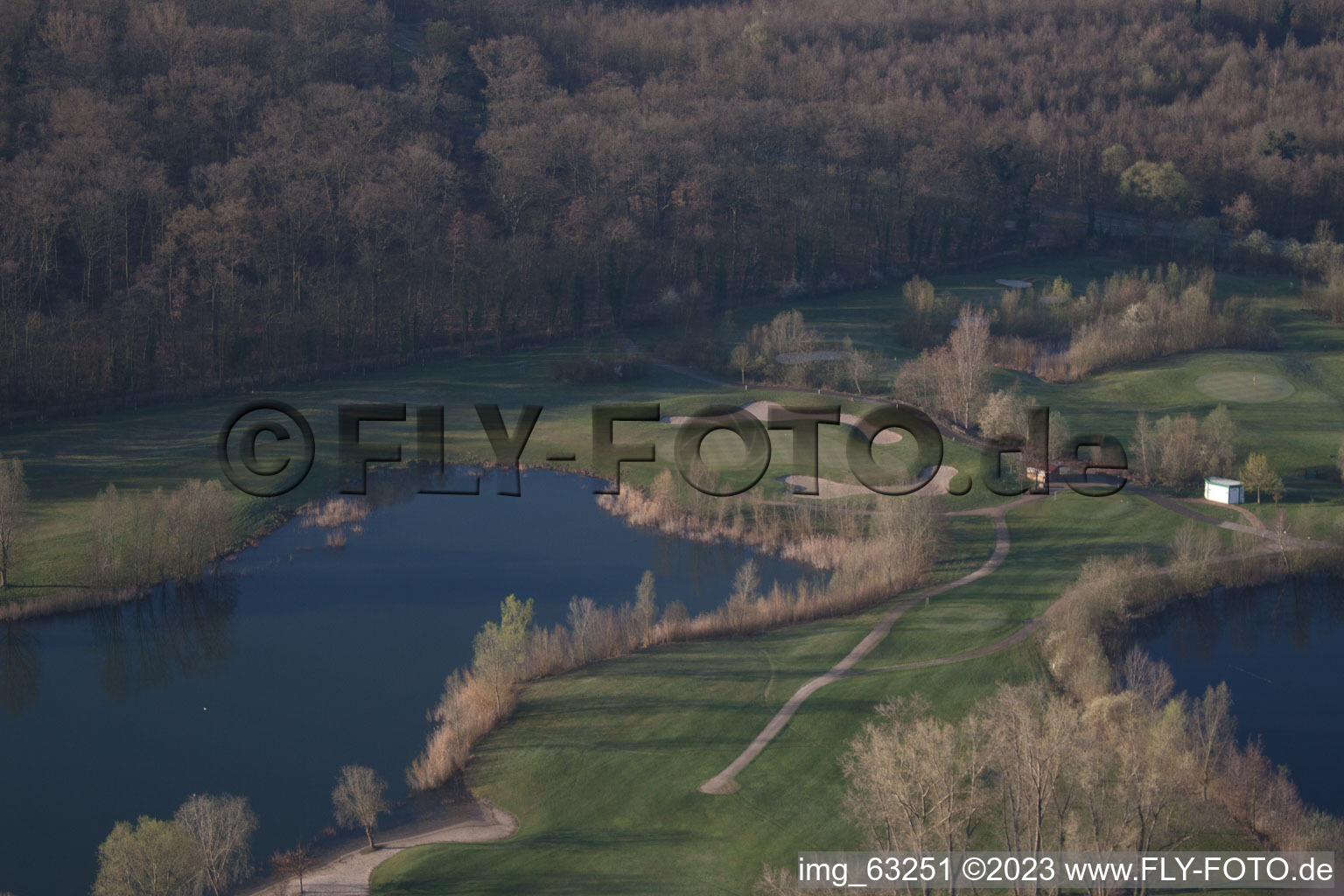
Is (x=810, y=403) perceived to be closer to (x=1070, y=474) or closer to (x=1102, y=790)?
(x=1070, y=474)

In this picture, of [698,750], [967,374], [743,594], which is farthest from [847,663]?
[967,374]

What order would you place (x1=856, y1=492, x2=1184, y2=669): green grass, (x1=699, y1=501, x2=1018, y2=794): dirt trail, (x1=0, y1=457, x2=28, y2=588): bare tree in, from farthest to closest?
(x1=0, y1=457, x2=28, y2=588): bare tree < (x1=856, y1=492, x2=1184, y2=669): green grass < (x1=699, y1=501, x2=1018, y2=794): dirt trail

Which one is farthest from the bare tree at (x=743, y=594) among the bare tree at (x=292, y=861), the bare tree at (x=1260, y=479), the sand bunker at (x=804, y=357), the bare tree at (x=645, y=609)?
the sand bunker at (x=804, y=357)

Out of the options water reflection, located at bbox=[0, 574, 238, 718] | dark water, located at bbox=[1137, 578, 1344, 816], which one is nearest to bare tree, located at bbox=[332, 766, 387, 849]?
water reflection, located at bbox=[0, 574, 238, 718]

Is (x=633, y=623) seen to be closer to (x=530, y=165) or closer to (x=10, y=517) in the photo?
(x=10, y=517)

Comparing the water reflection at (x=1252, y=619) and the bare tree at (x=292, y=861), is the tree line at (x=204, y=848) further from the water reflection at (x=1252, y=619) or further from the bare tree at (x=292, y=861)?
the water reflection at (x=1252, y=619)

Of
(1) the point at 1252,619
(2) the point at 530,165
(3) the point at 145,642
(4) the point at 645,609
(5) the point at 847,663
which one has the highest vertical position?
(2) the point at 530,165

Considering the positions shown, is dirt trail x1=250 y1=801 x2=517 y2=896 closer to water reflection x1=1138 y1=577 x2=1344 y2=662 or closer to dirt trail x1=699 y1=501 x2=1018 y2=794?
dirt trail x1=699 y1=501 x2=1018 y2=794
